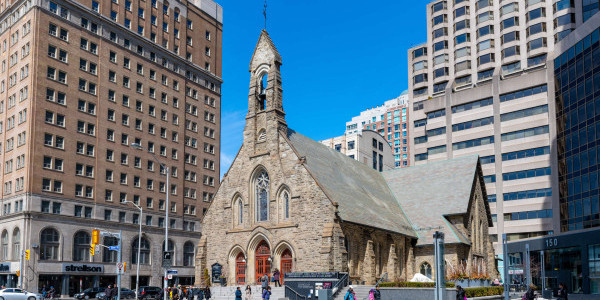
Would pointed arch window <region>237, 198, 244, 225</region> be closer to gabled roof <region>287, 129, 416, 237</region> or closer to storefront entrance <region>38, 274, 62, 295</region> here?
gabled roof <region>287, 129, 416, 237</region>

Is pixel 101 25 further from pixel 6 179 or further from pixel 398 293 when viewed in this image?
pixel 398 293

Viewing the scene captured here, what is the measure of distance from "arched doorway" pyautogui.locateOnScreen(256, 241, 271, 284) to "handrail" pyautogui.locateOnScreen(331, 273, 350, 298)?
307 inches

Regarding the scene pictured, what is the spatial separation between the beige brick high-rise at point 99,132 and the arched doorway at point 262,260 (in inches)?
1299

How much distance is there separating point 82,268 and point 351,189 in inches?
1562

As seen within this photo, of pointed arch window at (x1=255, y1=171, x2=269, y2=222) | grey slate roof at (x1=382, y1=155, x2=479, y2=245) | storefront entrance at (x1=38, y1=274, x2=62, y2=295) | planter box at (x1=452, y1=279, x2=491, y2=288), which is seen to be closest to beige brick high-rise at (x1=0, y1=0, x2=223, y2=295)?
storefront entrance at (x1=38, y1=274, x2=62, y2=295)

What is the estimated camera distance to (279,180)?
49438 millimetres

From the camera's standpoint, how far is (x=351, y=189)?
53.2 m

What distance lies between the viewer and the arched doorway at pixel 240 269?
167 feet

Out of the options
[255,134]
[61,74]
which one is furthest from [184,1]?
[255,134]

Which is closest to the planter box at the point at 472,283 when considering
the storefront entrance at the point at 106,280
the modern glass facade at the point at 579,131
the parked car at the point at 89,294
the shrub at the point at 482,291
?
the shrub at the point at 482,291

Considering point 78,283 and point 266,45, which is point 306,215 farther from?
point 78,283

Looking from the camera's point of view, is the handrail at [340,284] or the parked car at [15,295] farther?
the parked car at [15,295]

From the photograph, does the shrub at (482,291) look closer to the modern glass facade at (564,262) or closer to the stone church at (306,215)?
the modern glass facade at (564,262)

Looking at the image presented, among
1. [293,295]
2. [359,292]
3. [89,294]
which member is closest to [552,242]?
[359,292]
